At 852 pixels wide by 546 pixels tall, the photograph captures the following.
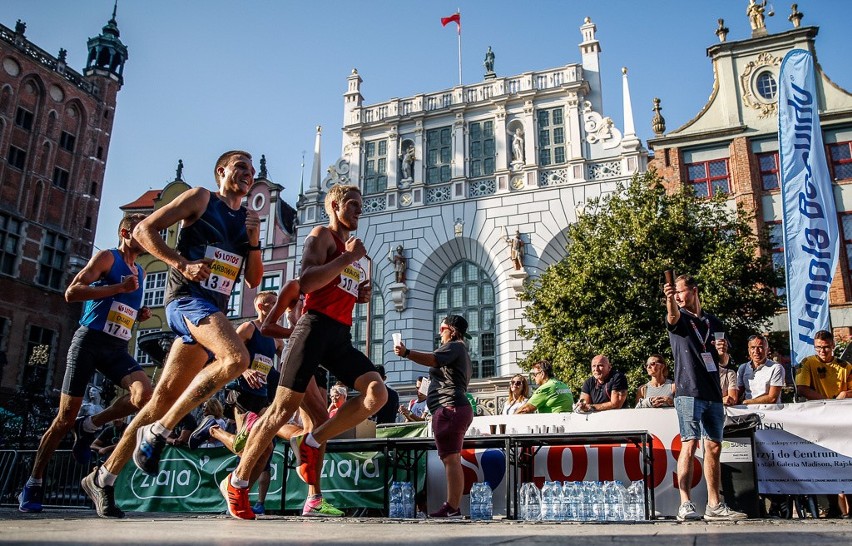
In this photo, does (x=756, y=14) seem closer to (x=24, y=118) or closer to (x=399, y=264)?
(x=399, y=264)

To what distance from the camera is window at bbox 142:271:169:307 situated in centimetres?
3706

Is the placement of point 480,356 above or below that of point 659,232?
below

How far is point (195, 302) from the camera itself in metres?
4.79

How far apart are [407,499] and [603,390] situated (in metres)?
3.11

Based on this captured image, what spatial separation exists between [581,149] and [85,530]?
27.1 m

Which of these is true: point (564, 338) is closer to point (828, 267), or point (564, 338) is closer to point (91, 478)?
point (828, 267)

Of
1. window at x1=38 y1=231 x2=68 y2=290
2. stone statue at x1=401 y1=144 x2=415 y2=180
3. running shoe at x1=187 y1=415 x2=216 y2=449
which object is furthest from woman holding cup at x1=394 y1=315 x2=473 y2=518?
window at x1=38 y1=231 x2=68 y2=290

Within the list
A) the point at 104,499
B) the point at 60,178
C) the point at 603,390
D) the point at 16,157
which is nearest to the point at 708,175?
the point at 603,390

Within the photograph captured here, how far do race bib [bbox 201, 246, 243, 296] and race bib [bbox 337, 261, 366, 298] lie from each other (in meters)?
0.80

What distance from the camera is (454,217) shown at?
96.3 ft

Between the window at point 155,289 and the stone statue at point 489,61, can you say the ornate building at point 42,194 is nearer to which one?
the window at point 155,289

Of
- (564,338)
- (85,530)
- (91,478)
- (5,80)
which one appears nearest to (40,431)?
(564,338)

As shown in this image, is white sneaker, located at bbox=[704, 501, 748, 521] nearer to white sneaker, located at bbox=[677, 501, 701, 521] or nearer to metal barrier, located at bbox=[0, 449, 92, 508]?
white sneaker, located at bbox=[677, 501, 701, 521]

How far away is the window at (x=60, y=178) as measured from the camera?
37625mm
